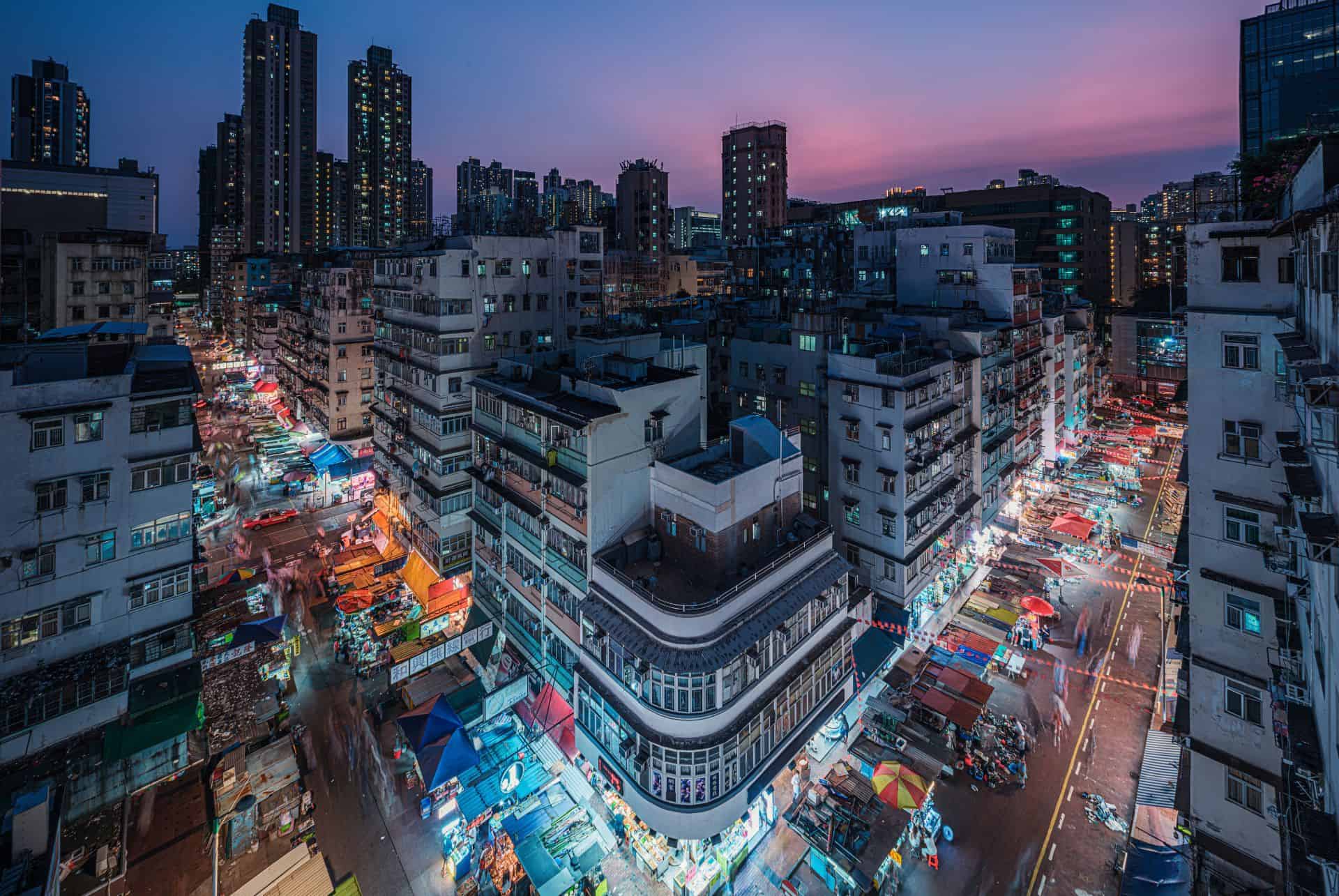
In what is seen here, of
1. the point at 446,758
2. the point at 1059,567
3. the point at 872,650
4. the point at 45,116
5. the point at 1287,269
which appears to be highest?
the point at 45,116

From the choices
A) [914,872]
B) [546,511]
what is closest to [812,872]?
[914,872]

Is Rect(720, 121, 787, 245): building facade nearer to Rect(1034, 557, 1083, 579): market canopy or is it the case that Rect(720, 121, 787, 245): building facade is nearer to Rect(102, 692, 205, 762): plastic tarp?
Rect(1034, 557, 1083, 579): market canopy

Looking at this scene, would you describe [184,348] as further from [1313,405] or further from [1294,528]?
[1294,528]

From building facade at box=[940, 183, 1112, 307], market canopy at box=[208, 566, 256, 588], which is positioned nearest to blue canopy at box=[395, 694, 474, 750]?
market canopy at box=[208, 566, 256, 588]

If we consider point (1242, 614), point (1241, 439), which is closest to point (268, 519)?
point (1242, 614)

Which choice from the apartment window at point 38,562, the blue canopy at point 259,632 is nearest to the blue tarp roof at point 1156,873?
the blue canopy at point 259,632

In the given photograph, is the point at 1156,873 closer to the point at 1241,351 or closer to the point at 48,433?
the point at 1241,351

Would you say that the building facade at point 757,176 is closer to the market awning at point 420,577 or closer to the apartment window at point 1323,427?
the market awning at point 420,577
